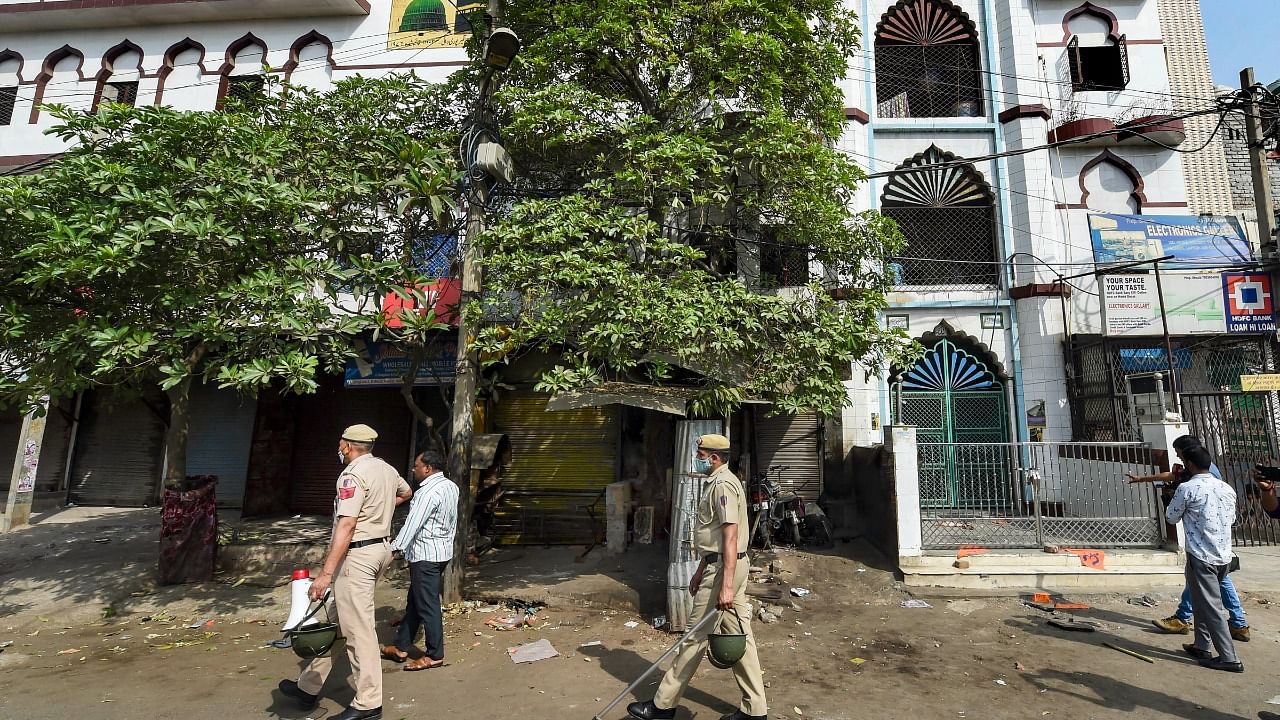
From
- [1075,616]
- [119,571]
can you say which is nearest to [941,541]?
[1075,616]

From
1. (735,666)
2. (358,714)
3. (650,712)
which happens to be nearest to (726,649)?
(735,666)

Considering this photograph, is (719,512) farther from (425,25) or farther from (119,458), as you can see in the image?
(119,458)

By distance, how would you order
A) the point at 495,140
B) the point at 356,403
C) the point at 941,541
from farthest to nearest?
1. the point at 356,403
2. the point at 941,541
3. the point at 495,140

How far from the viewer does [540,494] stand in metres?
10.1

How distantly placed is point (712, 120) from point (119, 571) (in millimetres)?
9513

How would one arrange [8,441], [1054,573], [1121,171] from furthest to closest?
Result: [8,441] < [1121,171] < [1054,573]

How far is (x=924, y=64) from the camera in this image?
509 inches

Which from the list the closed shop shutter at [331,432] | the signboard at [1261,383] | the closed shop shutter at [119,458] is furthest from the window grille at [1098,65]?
the closed shop shutter at [119,458]

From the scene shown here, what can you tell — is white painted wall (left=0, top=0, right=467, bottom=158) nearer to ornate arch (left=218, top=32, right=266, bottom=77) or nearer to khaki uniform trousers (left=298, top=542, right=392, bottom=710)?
ornate arch (left=218, top=32, right=266, bottom=77)

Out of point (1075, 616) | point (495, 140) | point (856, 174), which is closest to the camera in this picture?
point (1075, 616)

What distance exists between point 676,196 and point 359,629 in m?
4.98

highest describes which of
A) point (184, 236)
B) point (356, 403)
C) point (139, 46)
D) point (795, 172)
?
point (139, 46)

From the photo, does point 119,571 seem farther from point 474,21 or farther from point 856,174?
point 856,174

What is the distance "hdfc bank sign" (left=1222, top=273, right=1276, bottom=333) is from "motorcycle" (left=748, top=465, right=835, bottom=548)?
8.50 m
